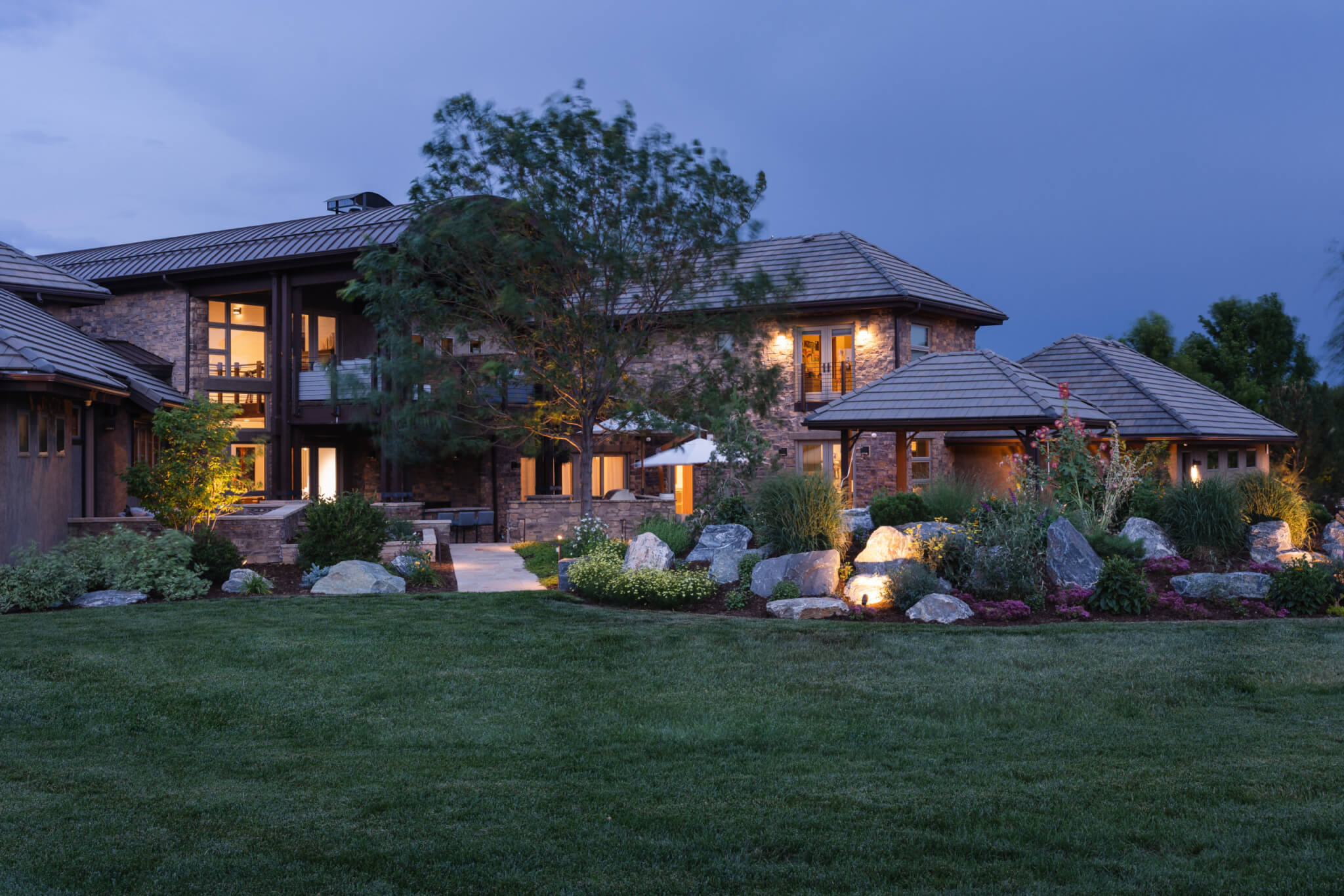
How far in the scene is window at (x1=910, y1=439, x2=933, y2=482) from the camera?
2430cm

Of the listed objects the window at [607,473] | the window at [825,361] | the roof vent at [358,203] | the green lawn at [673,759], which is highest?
the roof vent at [358,203]

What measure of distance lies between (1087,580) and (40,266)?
67.5ft

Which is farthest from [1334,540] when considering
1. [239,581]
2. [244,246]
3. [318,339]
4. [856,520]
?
[244,246]

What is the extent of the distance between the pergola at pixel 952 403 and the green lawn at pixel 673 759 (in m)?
6.95

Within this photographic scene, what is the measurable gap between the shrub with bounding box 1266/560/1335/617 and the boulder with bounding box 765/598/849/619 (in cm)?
479

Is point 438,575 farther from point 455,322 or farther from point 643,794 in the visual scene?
point 643,794

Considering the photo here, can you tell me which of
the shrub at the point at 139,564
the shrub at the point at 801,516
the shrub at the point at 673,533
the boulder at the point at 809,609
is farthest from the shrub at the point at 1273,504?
the shrub at the point at 139,564

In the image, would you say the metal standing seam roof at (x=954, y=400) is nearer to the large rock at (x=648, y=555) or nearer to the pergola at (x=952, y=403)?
the pergola at (x=952, y=403)

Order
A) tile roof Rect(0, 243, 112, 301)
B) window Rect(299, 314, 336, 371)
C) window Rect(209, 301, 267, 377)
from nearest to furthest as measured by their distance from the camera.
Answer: tile roof Rect(0, 243, 112, 301), window Rect(299, 314, 336, 371), window Rect(209, 301, 267, 377)

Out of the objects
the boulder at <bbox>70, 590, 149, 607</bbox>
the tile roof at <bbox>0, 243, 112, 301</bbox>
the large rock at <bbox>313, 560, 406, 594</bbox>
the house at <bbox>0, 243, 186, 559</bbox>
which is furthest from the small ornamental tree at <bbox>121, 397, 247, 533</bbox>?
the tile roof at <bbox>0, 243, 112, 301</bbox>

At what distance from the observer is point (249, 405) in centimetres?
2588

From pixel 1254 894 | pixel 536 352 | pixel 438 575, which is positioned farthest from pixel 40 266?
pixel 1254 894

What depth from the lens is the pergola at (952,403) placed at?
16.5 metres

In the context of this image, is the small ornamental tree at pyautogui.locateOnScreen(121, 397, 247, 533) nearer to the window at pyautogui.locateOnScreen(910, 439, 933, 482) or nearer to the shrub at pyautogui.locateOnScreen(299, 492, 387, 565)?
the shrub at pyautogui.locateOnScreen(299, 492, 387, 565)
